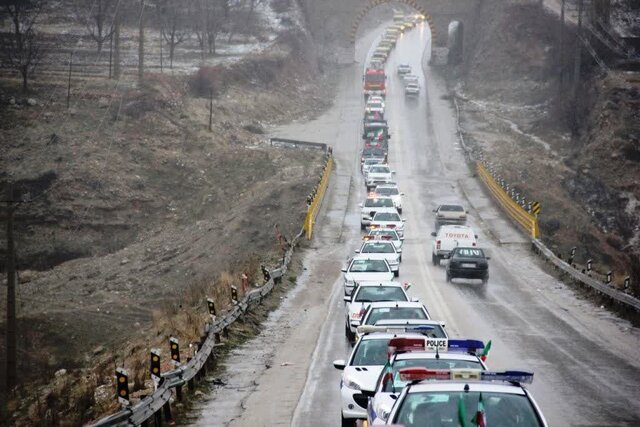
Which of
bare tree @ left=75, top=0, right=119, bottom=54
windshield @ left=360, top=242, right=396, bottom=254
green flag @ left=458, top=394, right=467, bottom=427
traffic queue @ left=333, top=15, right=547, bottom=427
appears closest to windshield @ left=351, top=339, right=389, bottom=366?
traffic queue @ left=333, top=15, right=547, bottom=427

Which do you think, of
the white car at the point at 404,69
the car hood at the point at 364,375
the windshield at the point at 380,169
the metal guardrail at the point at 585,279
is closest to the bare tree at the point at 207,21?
the white car at the point at 404,69

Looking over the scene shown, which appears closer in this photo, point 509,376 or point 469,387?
point 469,387

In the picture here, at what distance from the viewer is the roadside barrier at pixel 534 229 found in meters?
31.2

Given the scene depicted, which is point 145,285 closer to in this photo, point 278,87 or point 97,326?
point 97,326

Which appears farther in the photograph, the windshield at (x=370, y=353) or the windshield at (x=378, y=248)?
the windshield at (x=378, y=248)

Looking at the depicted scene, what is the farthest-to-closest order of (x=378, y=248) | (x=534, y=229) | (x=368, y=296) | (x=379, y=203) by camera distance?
1. (x=379, y=203)
2. (x=534, y=229)
3. (x=378, y=248)
4. (x=368, y=296)

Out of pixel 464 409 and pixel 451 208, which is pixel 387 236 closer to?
pixel 451 208

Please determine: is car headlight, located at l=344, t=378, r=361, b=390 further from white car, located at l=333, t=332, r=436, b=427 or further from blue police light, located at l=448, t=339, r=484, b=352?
blue police light, located at l=448, t=339, r=484, b=352

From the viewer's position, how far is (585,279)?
34562 mm

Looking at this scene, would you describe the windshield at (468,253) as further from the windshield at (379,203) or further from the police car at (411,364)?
the police car at (411,364)

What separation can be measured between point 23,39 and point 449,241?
56.0 meters

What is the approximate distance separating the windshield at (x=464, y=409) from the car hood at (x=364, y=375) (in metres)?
4.88

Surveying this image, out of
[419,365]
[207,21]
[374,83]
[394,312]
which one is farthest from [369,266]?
[207,21]

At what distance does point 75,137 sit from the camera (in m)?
67.4
